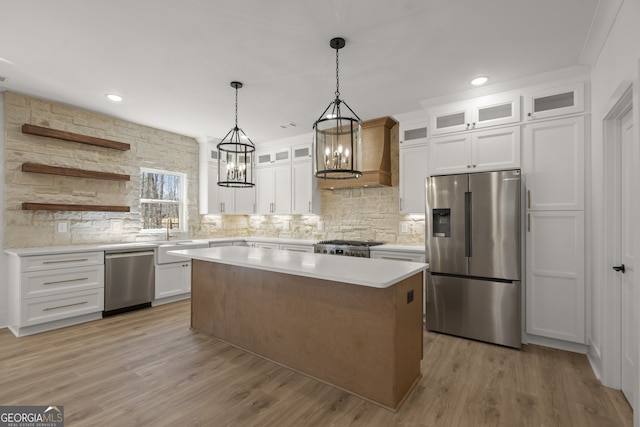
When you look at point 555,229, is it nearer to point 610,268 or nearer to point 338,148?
point 610,268

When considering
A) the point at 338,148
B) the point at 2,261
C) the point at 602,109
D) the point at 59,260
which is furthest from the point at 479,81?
the point at 2,261

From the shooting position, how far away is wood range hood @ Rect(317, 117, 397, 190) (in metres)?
4.62

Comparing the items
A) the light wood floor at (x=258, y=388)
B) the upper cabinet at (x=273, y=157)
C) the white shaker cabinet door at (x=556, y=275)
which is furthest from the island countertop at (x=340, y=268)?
the upper cabinet at (x=273, y=157)

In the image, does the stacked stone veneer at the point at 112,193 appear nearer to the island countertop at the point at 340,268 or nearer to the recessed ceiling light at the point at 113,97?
the recessed ceiling light at the point at 113,97

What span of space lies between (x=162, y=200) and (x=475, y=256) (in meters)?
4.83

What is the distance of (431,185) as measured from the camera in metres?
3.71

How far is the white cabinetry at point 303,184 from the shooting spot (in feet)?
18.2

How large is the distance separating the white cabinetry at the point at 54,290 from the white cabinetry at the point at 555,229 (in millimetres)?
5097

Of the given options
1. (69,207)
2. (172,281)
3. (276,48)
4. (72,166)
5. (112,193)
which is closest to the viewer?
(276,48)

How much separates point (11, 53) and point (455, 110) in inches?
179

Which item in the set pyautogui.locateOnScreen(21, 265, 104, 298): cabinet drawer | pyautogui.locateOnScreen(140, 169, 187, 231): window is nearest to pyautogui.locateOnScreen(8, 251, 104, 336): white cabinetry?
pyautogui.locateOnScreen(21, 265, 104, 298): cabinet drawer

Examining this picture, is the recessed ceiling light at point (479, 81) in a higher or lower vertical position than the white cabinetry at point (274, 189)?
higher

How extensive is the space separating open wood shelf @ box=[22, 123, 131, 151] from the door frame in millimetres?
5578

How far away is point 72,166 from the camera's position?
425 centimetres
